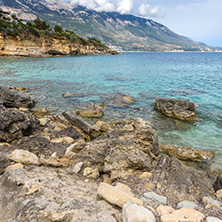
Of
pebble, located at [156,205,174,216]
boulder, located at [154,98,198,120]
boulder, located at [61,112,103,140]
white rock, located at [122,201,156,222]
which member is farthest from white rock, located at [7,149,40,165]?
boulder, located at [154,98,198,120]

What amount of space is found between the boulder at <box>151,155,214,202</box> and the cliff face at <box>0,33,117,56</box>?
8898cm

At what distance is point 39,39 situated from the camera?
3467 inches

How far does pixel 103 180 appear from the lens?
6.63 meters

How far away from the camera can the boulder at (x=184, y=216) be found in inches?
153

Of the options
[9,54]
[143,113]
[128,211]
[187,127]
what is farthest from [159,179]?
[9,54]

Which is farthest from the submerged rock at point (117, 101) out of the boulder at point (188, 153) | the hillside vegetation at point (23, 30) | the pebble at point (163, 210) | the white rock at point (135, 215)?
the hillside vegetation at point (23, 30)

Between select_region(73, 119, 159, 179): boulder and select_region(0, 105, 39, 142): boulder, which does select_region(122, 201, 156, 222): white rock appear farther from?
select_region(0, 105, 39, 142): boulder

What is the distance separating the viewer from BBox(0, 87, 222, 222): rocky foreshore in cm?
391

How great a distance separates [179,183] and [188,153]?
168 inches

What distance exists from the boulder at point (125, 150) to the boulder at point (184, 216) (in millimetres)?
2323

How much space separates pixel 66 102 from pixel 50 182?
605 inches

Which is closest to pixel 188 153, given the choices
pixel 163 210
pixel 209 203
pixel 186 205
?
pixel 209 203

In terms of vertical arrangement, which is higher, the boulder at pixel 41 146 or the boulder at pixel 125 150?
Result: the boulder at pixel 125 150

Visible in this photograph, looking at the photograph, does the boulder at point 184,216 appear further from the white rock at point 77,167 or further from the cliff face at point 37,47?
the cliff face at point 37,47
